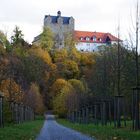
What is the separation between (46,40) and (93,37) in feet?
149

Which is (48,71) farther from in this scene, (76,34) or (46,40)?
(76,34)

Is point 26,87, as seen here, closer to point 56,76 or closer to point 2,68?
point 56,76

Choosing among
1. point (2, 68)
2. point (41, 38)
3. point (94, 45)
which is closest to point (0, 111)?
point (2, 68)

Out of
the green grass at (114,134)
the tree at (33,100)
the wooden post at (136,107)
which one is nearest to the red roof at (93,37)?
the tree at (33,100)

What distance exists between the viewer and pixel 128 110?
60781 millimetres

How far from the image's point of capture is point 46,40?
150625 mm

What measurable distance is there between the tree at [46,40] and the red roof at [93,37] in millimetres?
34830

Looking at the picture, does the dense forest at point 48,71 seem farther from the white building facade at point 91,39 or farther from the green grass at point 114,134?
the green grass at point 114,134

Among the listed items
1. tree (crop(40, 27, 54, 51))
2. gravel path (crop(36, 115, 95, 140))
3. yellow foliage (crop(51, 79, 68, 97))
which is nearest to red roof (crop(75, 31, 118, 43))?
tree (crop(40, 27, 54, 51))

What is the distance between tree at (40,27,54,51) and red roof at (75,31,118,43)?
1371 inches

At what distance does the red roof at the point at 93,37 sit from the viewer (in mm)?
189625

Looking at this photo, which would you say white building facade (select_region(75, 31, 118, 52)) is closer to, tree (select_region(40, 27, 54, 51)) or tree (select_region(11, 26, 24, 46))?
tree (select_region(40, 27, 54, 51))

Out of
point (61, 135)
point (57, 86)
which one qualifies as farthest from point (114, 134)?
point (57, 86)

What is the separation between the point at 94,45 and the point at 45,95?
72.1m
